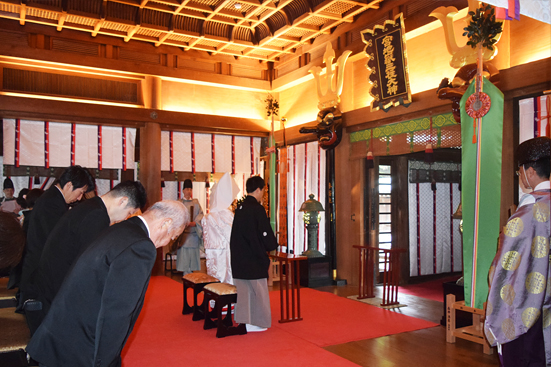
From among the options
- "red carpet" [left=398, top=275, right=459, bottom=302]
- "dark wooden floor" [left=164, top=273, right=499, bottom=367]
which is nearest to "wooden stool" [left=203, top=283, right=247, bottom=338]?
"dark wooden floor" [left=164, top=273, right=499, bottom=367]

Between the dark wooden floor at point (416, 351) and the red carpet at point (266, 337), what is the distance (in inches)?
5.6

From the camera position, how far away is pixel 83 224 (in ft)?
7.31

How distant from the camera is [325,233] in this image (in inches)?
287

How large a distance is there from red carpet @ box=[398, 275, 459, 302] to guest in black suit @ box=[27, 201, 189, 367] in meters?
5.21

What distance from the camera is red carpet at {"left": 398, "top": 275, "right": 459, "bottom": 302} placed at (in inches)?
241

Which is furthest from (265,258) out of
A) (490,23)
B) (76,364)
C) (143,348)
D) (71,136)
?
(71,136)

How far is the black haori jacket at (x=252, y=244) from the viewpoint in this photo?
4.30m

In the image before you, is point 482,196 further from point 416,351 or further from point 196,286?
point 196,286

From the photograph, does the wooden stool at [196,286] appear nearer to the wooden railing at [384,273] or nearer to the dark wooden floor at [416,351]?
the dark wooden floor at [416,351]

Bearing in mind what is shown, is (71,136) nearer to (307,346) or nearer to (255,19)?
(255,19)

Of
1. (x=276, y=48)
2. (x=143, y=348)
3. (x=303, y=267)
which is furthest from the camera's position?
(x=276, y=48)

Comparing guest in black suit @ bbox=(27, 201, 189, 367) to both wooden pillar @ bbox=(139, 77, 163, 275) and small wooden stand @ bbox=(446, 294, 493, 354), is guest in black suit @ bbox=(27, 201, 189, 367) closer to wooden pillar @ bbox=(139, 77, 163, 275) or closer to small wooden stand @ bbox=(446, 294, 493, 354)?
small wooden stand @ bbox=(446, 294, 493, 354)

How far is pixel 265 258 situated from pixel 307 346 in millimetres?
921

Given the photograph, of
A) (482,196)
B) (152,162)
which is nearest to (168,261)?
(152,162)
